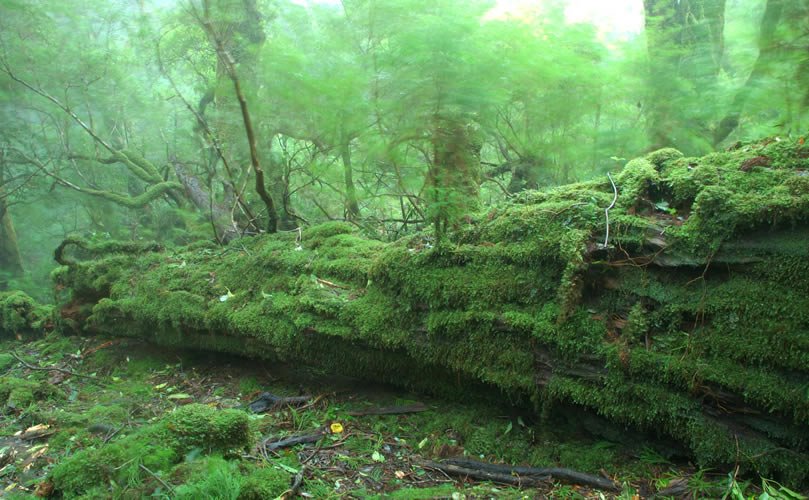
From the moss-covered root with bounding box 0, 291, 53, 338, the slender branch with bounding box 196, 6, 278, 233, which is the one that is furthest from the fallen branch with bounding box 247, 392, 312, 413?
the moss-covered root with bounding box 0, 291, 53, 338

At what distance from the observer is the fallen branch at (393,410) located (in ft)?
12.1

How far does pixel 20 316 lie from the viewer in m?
8.29

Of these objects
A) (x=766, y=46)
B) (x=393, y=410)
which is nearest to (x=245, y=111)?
(x=393, y=410)

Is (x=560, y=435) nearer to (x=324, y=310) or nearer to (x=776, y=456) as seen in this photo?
(x=776, y=456)

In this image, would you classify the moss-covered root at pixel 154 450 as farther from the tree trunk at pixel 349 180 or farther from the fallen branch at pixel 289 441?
the tree trunk at pixel 349 180

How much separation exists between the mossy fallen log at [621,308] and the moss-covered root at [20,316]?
19.4ft

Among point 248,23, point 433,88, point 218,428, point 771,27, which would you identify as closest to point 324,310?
point 218,428

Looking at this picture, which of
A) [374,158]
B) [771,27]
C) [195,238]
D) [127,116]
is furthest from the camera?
[127,116]

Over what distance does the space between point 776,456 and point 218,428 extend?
3.15 metres

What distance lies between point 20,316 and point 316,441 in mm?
7978

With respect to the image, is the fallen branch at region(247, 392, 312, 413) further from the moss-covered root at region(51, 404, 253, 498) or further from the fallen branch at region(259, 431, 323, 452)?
the moss-covered root at region(51, 404, 253, 498)

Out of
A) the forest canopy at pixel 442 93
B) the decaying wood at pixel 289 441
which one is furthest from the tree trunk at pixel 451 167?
the decaying wood at pixel 289 441

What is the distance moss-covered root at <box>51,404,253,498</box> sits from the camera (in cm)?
261

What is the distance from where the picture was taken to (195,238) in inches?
396
